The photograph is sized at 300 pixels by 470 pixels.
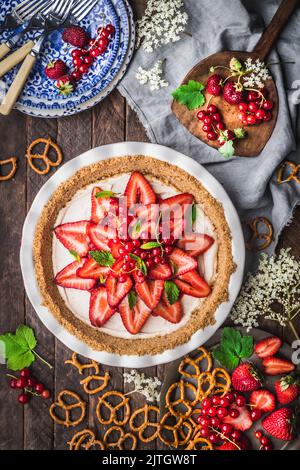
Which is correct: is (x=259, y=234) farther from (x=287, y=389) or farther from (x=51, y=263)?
(x=51, y=263)

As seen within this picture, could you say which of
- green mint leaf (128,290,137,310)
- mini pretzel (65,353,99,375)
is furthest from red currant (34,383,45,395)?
green mint leaf (128,290,137,310)

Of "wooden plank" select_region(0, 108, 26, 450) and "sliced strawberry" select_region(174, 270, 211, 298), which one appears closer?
"sliced strawberry" select_region(174, 270, 211, 298)

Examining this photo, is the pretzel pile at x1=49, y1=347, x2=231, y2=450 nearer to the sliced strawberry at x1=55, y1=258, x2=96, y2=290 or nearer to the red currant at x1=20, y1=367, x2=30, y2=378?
the red currant at x1=20, y1=367, x2=30, y2=378

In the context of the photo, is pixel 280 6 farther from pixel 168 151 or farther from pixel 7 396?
pixel 7 396

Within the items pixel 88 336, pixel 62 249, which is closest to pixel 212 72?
pixel 62 249

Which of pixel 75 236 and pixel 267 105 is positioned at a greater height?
pixel 267 105

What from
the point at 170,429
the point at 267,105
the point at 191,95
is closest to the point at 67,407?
the point at 170,429

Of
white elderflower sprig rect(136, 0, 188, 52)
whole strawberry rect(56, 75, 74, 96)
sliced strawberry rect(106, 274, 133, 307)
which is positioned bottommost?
sliced strawberry rect(106, 274, 133, 307)
